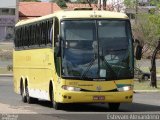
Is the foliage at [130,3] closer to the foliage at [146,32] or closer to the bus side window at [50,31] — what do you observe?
the foliage at [146,32]

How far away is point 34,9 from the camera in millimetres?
111562

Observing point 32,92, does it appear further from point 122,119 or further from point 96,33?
point 122,119

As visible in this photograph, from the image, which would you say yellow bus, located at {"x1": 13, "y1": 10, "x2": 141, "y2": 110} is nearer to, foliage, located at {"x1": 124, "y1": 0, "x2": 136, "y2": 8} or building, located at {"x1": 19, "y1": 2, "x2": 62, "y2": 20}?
foliage, located at {"x1": 124, "y1": 0, "x2": 136, "y2": 8}

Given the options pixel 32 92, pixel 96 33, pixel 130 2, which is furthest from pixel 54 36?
pixel 130 2

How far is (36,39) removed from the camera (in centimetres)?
2617

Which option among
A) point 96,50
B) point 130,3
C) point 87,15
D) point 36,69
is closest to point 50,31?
point 87,15

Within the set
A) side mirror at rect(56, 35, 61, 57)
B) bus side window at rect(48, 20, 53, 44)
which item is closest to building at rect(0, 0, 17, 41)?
bus side window at rect(48, 20, 53, 44)

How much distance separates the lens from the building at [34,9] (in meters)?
110

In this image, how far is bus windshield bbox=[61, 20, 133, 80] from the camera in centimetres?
2209

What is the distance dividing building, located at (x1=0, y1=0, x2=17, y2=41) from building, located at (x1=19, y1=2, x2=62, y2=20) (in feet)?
11.3

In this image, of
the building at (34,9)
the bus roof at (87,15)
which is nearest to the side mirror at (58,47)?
the bus roof at (87,15)

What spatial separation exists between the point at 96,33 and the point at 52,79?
8.06 ft

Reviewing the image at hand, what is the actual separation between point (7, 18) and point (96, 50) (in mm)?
84706

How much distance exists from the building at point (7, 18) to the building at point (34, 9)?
3457mm
